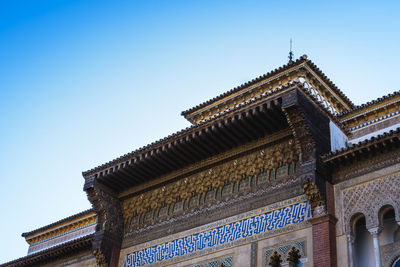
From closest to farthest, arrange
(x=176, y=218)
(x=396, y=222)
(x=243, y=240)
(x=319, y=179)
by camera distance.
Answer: (x=396, y=222), (x=319, y=179), (x=243, y=240), (x=176, y=218)

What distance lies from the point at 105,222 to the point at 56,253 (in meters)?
2.57

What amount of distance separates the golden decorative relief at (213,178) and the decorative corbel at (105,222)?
30 cm

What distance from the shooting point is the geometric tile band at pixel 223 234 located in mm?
10891

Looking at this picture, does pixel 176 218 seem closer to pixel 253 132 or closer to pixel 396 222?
pixel 253 132

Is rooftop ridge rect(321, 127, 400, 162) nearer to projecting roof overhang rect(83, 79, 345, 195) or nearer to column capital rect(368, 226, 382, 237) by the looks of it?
projecting roof overhang rect(83, 79, 345, 195)

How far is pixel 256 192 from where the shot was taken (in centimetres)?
1176

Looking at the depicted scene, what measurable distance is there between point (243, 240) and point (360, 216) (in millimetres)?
2400

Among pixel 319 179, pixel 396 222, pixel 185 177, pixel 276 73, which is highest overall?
pixel 276 73

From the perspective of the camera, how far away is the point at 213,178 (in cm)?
1265

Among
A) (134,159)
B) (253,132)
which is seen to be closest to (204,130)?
(253,132)

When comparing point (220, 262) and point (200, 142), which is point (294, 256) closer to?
point (220, 262)

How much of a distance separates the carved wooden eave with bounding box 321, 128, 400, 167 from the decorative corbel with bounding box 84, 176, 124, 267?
570 centimetres

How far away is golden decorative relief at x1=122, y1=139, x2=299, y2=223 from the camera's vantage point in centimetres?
1170

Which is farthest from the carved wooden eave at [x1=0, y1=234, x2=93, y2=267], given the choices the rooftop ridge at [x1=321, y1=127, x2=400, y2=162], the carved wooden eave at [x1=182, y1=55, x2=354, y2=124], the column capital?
the column capital
